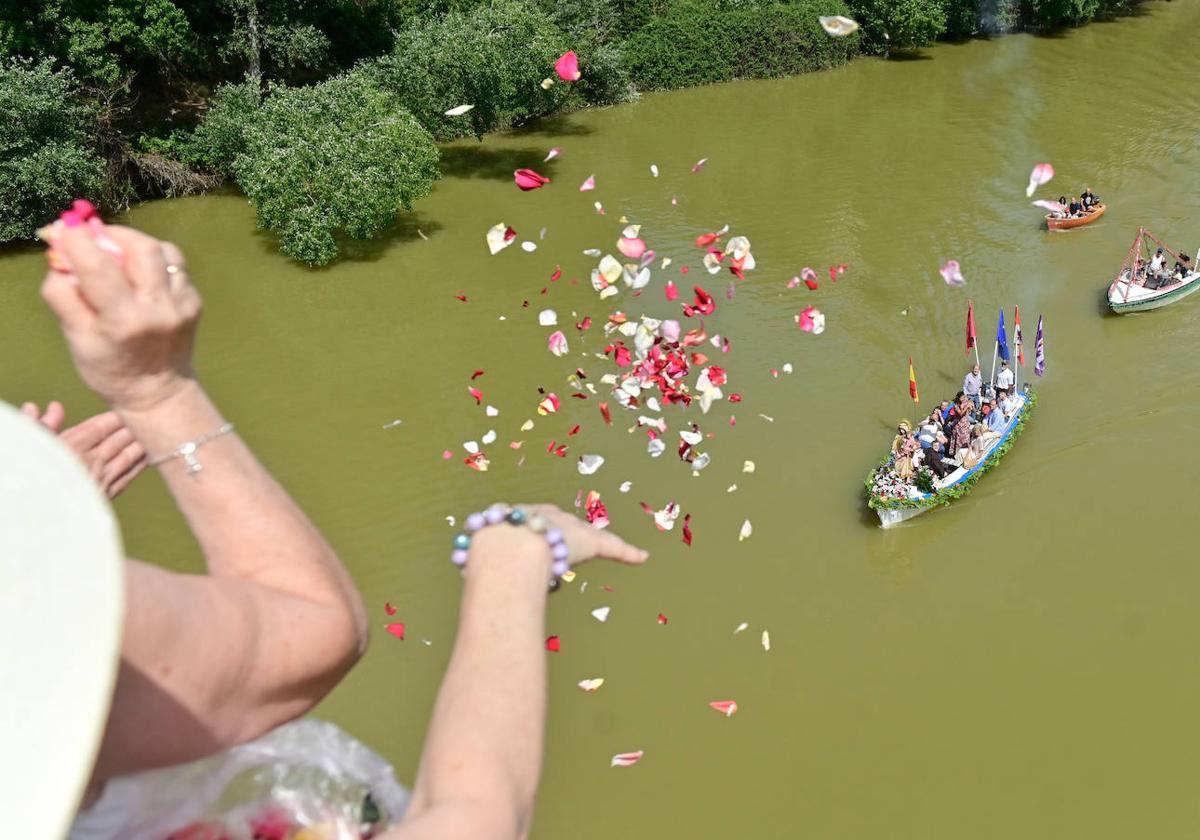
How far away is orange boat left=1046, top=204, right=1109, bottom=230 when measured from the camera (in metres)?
17.0

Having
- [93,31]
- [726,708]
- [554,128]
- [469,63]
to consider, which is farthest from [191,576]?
[554,128]

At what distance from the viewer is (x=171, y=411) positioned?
1.54 meters

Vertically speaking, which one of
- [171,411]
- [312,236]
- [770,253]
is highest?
[171,411]

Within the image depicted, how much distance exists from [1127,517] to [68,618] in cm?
1183

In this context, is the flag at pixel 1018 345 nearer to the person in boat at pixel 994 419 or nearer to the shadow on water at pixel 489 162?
the person in boat at pixel 994 419

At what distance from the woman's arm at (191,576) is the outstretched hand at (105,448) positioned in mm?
650

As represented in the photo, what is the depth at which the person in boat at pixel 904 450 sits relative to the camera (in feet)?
35.5

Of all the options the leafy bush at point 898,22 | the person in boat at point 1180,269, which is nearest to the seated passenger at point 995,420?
the person in boat at point 1180,269

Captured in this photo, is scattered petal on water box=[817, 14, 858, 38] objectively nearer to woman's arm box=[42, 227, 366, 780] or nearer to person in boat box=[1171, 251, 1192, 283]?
person in boat box=[1171, 251, 1192, 283]

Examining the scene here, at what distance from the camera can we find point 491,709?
4.97ft

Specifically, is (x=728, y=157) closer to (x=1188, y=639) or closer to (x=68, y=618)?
(x=1188, y=639)

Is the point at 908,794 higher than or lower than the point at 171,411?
lower

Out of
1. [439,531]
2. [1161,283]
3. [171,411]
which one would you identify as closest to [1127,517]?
[1161,283]

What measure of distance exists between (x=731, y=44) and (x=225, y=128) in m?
13.6
